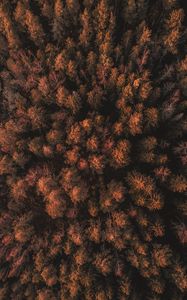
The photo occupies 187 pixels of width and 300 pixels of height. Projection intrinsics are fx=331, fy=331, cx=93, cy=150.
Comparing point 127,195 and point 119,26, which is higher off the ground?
point 119,26

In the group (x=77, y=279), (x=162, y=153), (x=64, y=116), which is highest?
(x=64, y=116)

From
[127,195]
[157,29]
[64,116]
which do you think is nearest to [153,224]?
[127,195]

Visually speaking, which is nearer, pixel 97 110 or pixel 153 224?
pixel 153 224

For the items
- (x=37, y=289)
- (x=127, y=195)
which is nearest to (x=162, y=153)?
(x=127, y=195)

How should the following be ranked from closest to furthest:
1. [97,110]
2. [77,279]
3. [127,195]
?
[77,279]
[127,195]
[97,110]

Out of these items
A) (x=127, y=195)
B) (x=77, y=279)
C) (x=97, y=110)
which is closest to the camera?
(x=77, y=279)

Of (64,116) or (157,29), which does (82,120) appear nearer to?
(64,116)
